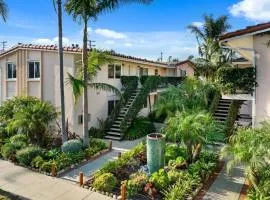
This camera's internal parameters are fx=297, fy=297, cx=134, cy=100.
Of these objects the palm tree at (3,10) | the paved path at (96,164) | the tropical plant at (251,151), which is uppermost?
the palm tree at (3,10)

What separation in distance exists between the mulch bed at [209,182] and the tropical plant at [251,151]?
1.75m

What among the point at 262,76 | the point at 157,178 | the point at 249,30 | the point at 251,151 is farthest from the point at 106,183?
the point at 249,30

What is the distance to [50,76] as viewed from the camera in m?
22.3

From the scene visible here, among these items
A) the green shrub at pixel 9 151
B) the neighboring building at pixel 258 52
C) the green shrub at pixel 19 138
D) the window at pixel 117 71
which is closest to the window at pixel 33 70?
the window at pixel 117 71

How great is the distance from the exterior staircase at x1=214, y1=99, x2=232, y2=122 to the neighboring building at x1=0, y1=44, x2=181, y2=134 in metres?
8.15

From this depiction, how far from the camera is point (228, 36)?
14.4 m

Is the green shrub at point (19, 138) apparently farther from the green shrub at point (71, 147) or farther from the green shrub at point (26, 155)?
the green shrub at point (71, 147)

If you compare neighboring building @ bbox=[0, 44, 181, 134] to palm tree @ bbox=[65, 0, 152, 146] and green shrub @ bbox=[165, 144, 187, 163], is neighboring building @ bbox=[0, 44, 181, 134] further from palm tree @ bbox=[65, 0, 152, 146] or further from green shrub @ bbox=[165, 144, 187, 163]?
green shrub @ bbox=[165, 144, 187, 163]

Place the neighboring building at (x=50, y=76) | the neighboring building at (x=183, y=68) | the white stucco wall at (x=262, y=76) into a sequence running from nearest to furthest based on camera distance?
1. the white stucco wall at (x=262, y=76)
2. the neighboring building at (x=50, y=76)
3. the neighboring building at (x=183, y=68)

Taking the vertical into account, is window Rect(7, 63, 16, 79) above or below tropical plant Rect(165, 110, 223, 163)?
above

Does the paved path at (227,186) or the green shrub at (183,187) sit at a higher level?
the green shrub at (183,187)

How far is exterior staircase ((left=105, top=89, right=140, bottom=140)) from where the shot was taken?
2141 cm

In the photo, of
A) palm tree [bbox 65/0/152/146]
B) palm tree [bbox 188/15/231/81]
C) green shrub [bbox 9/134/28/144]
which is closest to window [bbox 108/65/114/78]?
palm tree [bbox 65/0/152/146]

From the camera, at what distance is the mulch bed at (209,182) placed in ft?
37.7
